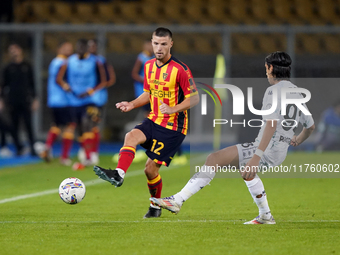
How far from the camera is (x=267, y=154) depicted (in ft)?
16.9

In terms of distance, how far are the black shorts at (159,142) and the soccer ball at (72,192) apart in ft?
2.41

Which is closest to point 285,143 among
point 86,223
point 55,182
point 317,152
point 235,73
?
point 86,223

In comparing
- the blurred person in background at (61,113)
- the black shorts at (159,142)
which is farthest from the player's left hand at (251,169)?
the blurred person in background at (61,113)

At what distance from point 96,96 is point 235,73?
201 inches

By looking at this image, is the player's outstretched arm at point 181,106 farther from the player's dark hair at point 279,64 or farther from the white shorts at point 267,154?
the player's dark hair at point 279,64

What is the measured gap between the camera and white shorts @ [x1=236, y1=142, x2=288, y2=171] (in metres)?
5.14

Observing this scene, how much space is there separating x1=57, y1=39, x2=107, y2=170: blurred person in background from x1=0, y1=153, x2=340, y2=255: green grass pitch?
189 centimetres

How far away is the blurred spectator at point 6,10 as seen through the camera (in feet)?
55.1

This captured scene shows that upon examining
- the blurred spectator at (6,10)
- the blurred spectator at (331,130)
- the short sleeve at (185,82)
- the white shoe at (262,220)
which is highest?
the blurred spectator at (6,10)

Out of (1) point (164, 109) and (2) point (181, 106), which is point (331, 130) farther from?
(1) point (164, 109)

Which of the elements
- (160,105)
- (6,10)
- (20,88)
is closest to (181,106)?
(160,105)

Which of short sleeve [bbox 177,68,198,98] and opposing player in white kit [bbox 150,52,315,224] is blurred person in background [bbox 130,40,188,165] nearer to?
short sleeve [bbox 177,68,198,98]

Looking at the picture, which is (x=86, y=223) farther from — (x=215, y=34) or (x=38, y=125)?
(x=215, y=34)

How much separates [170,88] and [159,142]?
0.55m
